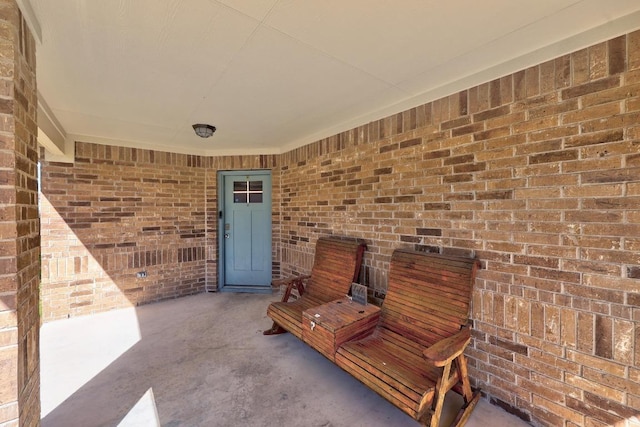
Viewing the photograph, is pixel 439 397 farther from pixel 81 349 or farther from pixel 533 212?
pixel 81 349

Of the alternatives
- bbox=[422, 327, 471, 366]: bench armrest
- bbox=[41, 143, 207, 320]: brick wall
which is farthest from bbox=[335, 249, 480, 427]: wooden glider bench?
bbox=[41, 143, 207, 320]: brick wall

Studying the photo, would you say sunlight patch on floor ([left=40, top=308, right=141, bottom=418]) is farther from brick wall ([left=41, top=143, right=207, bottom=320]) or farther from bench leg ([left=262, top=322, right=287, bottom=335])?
bench leg ([left=262, top=322, right=287, bottom=335])

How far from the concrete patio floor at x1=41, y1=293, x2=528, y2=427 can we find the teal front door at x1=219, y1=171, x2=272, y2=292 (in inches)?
56.3

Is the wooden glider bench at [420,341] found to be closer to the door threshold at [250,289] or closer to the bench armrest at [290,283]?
the bench armrest at [290,283]

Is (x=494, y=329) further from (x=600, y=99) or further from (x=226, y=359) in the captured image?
(x=226, y=359)

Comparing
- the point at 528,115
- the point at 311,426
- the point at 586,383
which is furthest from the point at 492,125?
the point at 311,426

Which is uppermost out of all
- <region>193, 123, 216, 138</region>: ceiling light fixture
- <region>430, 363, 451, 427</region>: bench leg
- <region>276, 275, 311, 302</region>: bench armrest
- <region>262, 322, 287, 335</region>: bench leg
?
<region>193, 123, 216, 138</region>: ceiling light fixture

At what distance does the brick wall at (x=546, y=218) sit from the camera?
161 cm

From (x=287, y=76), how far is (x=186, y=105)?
51.2 inches

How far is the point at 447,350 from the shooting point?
5.86ft

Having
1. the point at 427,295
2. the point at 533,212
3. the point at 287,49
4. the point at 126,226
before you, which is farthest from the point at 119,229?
the point at 533,212

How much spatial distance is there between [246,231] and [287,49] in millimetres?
3724

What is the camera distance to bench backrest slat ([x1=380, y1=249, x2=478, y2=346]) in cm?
219

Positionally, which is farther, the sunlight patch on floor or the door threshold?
the door threshold
